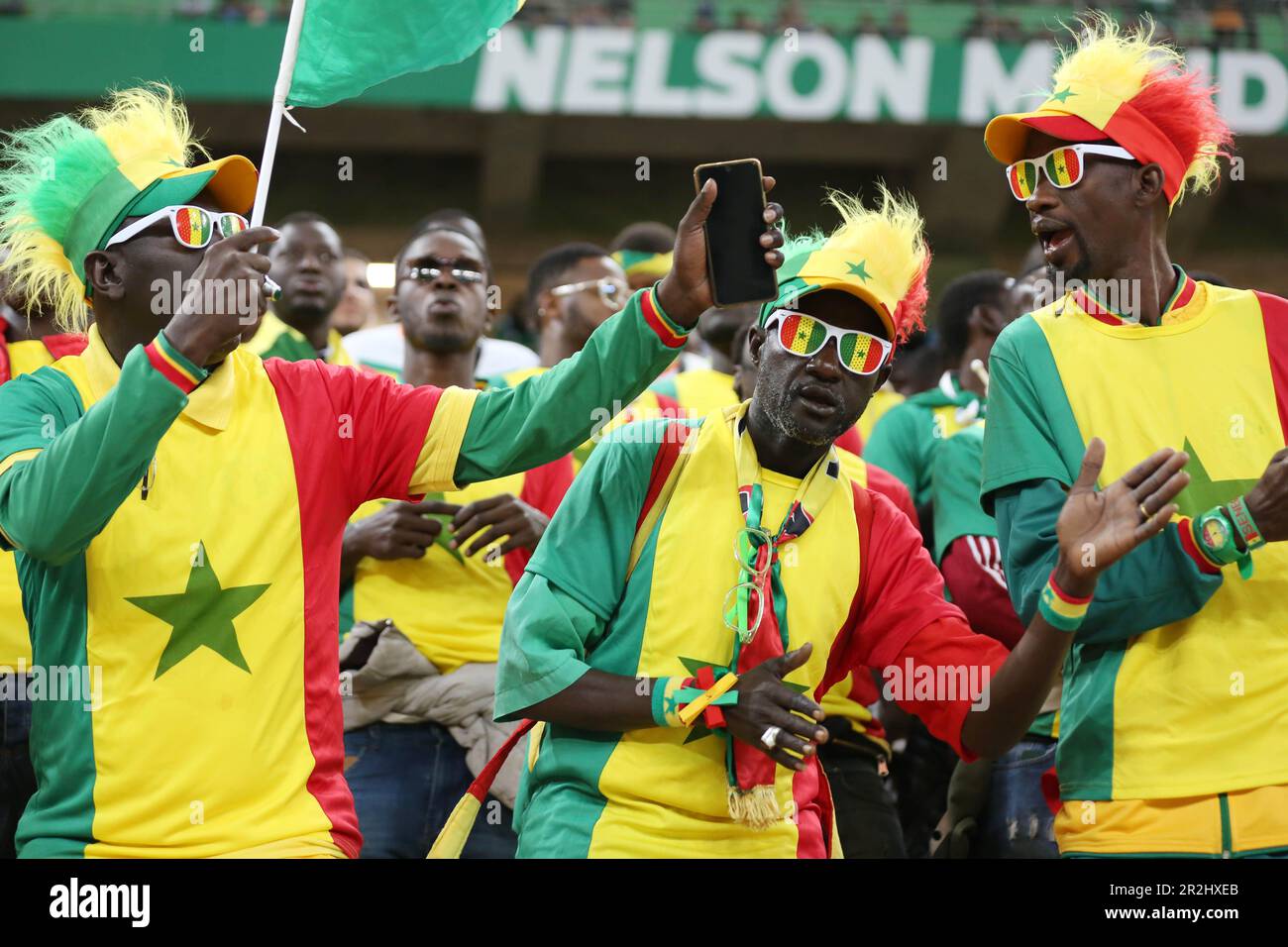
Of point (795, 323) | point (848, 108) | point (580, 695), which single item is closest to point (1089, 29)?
point (795, 323)

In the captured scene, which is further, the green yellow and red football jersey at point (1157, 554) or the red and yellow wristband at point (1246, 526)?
the green yellow and red football jersey at point (1157, 554)

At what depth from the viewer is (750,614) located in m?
3.61

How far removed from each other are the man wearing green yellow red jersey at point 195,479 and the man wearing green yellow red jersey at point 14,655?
3.60ft

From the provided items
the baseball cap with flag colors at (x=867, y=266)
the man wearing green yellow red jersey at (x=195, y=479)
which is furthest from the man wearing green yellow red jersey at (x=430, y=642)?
the baseball cap with flag colors at (x=867, y=266)

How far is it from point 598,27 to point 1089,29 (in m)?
14.7

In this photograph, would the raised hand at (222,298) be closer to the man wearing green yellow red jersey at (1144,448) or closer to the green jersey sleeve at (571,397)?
the green jersey sleeve at (571,397)

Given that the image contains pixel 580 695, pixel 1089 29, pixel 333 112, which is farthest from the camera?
pixel 333 112

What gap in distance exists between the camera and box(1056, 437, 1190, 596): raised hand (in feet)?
10.4

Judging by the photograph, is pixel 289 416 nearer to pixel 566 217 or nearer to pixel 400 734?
pixel 400 734

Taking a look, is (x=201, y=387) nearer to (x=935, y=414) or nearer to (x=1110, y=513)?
(x=1110, y=513)

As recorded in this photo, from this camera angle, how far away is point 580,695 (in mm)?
3523

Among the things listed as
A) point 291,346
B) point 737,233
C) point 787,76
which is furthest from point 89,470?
point 787,76

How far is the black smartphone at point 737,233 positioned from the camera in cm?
320

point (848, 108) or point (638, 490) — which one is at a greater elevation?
point (848, 108)
